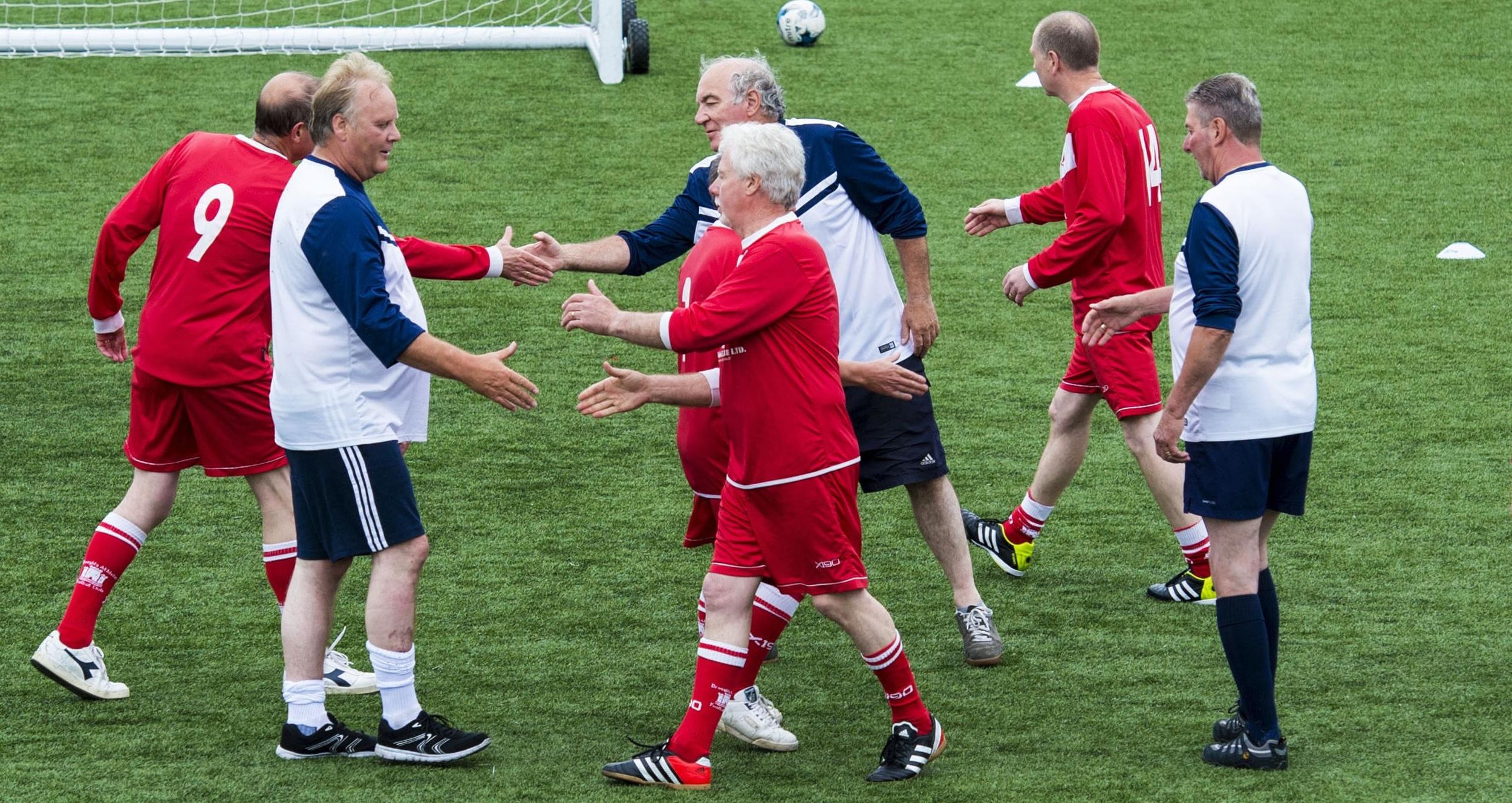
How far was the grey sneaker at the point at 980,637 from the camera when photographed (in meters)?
5.05

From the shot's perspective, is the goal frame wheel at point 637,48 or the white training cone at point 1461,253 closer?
the white training cone at point 1461,253

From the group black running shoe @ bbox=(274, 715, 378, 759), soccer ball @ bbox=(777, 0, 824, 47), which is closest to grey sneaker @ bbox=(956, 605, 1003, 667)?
black running shoe @ bbox=(274, 715, 378, 759)

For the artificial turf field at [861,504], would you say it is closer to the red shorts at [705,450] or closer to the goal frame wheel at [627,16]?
the goal frame wheel at [627,16]

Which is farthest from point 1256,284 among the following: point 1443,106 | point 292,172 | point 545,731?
point 1443,106

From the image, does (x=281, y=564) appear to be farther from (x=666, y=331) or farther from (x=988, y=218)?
(x=988, y=218)

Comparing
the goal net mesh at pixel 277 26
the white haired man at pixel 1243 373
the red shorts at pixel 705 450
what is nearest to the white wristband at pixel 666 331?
the red shorts at pixel 705 450

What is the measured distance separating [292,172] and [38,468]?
264cm

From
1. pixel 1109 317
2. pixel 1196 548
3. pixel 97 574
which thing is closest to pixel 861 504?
pixel 1196 548

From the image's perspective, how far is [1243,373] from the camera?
4.19 metres

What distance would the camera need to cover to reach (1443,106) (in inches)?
452

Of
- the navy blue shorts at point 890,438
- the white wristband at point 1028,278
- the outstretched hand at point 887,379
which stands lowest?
the navy blue shorts at point 890,438

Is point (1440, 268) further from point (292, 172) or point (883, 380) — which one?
point (292, 172)

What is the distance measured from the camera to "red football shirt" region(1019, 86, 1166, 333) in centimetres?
536

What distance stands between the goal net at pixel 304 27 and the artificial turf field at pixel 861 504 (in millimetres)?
315
